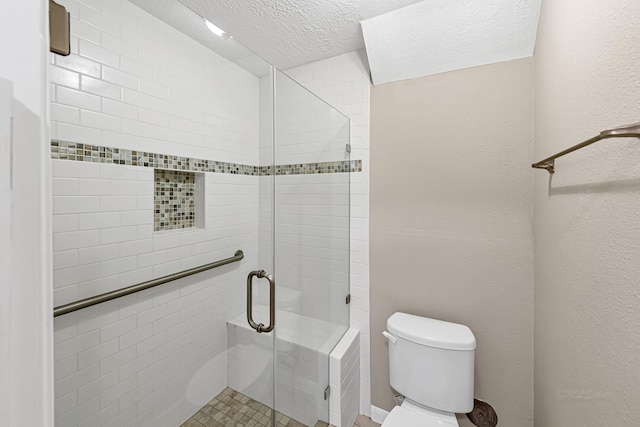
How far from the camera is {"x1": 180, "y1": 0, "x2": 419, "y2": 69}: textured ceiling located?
4.60ft

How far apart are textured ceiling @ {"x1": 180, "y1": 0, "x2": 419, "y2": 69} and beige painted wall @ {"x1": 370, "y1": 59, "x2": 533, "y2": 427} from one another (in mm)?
407

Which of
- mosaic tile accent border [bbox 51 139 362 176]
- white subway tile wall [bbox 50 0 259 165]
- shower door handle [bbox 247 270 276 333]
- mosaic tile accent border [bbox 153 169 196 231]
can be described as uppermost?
white subway tile wall [bbox 50 0 259 165]

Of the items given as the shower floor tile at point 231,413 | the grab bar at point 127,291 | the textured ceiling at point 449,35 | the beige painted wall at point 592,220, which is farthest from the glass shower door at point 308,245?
the beige painted wall at point 592,220

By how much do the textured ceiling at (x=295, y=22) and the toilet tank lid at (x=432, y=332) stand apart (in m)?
1.71

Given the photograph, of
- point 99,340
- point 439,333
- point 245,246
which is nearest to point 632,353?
point 439,333

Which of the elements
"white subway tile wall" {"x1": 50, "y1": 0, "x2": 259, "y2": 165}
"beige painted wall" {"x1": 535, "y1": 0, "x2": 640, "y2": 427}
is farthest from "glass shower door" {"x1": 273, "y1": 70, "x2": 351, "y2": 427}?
"beige painted wall" {"x1": 535, "y1": 0, "x2": 640, "y2": 427}

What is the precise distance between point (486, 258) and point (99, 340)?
5.71 feet

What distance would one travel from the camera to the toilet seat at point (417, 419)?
1310 millimetres

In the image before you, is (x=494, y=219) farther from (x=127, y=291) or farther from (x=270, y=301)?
(x=127, y=291)

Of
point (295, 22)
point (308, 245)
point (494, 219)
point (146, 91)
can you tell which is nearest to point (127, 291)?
point (146, 91)

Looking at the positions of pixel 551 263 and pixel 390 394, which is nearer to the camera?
pixel 551 263

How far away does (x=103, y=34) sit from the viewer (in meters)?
0.84

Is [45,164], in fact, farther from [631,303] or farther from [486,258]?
[486,258]

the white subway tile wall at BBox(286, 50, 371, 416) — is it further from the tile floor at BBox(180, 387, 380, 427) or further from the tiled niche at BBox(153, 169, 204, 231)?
the tiled niche at BBox(153, 169, 204, 231)
